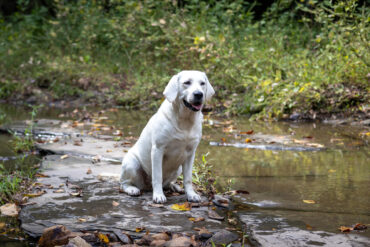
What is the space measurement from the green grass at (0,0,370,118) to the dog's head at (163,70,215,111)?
13.6 ft

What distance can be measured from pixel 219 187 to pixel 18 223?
1750 millimetres

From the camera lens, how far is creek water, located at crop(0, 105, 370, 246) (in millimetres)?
3254

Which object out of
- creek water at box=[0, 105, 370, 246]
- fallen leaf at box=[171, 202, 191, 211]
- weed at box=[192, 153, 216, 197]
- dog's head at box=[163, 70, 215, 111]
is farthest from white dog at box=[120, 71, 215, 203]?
creek water at box=[0, 105, 370, 246]

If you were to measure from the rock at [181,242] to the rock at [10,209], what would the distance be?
4.70ft

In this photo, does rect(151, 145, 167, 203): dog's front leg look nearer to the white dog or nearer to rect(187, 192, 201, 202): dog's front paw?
the white dog

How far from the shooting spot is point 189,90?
344cm

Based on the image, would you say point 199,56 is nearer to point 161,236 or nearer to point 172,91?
point 172,91

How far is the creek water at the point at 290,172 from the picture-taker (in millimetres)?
3254

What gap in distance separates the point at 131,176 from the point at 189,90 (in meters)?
0.96

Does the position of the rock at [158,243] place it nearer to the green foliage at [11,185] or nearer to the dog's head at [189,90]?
the dog's head at [189,90]

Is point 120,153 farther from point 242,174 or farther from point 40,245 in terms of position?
point 40,245

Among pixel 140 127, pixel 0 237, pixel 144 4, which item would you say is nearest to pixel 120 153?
pixel 140 127

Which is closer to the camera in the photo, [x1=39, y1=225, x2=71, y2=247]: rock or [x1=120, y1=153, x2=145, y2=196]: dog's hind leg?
[x1=39, y1=225, x2=71, y2=247]: rock

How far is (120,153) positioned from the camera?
5316 mm
